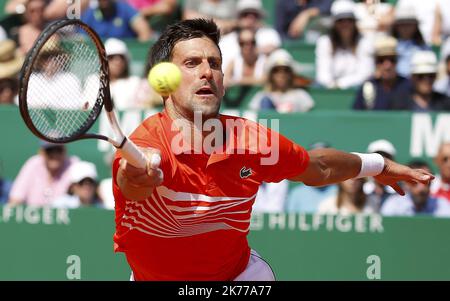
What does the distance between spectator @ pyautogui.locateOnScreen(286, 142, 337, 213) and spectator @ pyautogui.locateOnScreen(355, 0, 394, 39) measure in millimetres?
2289

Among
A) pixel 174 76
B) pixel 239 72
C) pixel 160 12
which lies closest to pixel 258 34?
pixel 239 72

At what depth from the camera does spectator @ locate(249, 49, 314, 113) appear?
9383 mm

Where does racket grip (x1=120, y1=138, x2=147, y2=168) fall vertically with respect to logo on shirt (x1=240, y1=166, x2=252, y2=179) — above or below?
above

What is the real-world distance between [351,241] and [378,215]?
30 centimetres

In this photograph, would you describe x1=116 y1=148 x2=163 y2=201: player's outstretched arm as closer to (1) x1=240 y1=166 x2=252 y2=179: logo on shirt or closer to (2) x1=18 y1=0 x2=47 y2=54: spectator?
(1) x1=240 y1=166 x2=252 y2=179: logo on shirt

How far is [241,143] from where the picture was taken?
16.7 ft

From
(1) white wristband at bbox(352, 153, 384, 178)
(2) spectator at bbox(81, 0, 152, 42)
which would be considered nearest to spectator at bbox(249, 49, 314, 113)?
(2) spectator at bbox(81, 0, 152, 42)

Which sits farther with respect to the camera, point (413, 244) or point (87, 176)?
point (87, 176)

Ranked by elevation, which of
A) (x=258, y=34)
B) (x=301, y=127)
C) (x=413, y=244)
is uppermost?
(x=258, y=34)

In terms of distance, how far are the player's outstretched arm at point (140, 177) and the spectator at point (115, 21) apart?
6.19m

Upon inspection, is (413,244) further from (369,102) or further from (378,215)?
(369,102)

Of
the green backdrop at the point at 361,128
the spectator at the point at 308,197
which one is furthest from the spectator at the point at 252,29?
the spectator at the point at 308,197

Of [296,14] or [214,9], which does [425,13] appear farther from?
[214,9]

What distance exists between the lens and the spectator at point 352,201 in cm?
827
